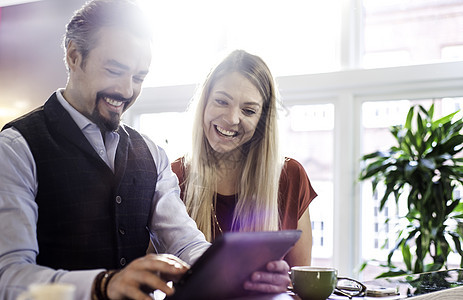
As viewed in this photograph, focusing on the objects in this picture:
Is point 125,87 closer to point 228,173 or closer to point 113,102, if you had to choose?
point 113,102

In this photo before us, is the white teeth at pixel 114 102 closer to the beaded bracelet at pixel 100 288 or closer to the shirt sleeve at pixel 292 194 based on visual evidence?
the beaded bracelet at pixel 100 288

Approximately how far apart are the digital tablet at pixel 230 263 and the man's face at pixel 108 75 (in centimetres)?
60

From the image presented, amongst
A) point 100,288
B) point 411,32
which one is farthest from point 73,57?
point 411,32

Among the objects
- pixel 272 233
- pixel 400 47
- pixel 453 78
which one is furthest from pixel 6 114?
pixel 272 233

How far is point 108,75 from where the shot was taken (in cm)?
151

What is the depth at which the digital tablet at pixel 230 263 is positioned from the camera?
1.01 m

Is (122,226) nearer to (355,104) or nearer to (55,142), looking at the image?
(55,142)

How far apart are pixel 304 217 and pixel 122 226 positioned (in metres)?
1.24

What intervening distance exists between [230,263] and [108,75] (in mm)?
676

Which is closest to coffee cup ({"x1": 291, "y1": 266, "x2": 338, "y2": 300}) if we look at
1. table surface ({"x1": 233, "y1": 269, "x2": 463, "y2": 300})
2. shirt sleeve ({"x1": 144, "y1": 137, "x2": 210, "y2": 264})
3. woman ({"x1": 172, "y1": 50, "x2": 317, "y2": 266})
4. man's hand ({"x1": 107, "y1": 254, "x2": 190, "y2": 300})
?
table surface ({"x1": 233, "y1": 269, "x2": 463, "y2": 300})

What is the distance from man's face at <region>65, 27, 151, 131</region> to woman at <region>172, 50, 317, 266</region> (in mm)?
812

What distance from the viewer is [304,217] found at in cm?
261

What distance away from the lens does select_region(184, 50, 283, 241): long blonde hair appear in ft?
7.84

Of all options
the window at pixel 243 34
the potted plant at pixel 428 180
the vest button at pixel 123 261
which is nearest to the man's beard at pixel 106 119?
the vest button at pixel 123 261
